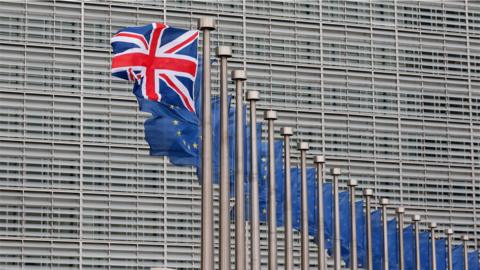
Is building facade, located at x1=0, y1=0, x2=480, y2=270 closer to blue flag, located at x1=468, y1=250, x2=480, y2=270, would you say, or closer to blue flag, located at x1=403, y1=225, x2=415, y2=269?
blue flag, located at x1=468, y1=250, x2=480, y2=270

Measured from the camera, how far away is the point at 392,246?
79.1m

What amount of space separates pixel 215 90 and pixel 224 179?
63991 millimetres

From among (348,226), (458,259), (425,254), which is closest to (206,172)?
(348,226)

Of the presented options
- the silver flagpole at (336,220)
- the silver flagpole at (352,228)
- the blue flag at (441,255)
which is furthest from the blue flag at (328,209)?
the blue flag at (441,255)

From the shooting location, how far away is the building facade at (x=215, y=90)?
106m

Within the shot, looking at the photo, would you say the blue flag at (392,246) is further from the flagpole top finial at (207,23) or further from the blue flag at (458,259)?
the flagpole top finial at (207,23)

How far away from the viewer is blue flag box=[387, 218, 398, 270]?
3103 inches

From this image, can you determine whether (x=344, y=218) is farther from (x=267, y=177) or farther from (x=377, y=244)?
(x=267, y=177)

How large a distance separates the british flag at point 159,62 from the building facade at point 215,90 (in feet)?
198

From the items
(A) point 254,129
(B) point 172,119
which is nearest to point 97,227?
(A) point 254,129

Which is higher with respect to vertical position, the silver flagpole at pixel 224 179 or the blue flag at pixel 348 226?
the silver flagpole at pixel 224 179

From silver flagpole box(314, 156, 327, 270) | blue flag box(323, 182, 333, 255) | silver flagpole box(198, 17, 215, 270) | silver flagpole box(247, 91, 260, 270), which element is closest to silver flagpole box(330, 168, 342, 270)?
blue flag box(323, 182, 333, 255)

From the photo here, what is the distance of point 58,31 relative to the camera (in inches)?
4227

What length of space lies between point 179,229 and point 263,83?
1225 cm
